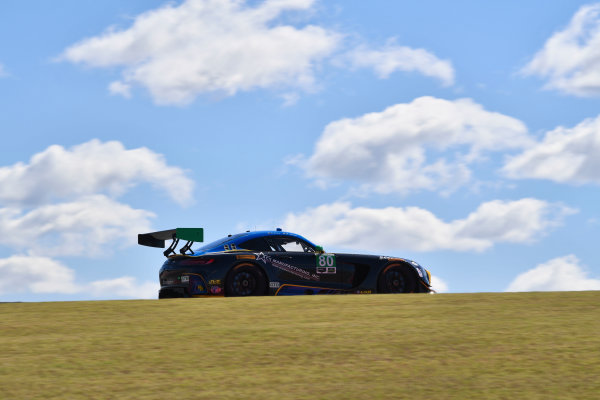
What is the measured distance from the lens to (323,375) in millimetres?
5957

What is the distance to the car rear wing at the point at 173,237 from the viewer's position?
1331 cm

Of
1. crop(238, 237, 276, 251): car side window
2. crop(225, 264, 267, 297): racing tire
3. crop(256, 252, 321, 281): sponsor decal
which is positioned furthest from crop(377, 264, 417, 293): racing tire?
crop(225, 264, 267, 297): racing tire

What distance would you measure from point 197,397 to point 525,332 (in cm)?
365

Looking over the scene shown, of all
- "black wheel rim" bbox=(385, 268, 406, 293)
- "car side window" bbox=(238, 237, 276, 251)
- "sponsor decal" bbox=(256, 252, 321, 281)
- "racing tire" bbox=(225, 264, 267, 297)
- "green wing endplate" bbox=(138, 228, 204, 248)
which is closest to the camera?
"racing tire" bbox=(225, 264, 267, 297)

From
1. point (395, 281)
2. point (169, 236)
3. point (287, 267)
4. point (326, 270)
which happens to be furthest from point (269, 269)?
point (395, 281)

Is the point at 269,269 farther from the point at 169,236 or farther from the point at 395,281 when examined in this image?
the point at 395,281

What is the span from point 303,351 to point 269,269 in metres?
6.73

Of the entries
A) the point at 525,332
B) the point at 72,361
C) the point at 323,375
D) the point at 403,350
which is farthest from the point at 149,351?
the point at 525,332

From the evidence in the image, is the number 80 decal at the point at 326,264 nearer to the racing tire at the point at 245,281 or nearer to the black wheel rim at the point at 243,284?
the racing tire at the point at 245,281

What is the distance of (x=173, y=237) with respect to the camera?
13.6 meters

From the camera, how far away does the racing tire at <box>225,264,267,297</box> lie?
1312cm

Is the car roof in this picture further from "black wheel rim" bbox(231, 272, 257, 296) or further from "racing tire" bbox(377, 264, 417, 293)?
"racing tire" bbox(377, 264, 417, 293)

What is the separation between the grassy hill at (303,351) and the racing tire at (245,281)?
3.27 m

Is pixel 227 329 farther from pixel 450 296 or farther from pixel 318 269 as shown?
pixel 318 269
